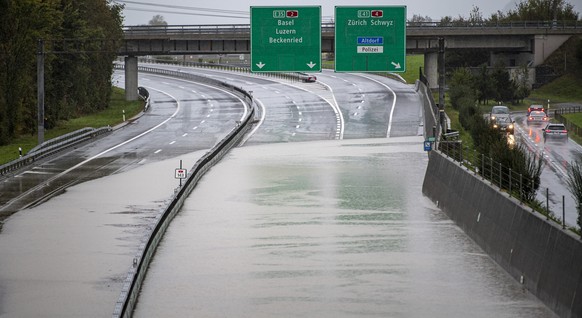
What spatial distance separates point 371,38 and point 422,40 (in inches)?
1636

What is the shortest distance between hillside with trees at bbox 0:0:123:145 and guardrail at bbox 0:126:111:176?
5395 millimetres

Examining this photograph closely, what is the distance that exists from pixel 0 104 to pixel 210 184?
927 inches

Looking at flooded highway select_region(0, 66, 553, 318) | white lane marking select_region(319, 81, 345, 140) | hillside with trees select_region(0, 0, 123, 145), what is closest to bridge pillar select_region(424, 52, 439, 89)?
white lane marking select_region(319, 81, 345, 140)

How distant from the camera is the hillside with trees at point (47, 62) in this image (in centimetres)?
8088

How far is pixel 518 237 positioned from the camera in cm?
3641

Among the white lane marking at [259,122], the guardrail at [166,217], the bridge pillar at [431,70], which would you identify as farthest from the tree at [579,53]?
the guardrail at [166,217]

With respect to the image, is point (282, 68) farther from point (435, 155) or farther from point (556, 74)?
point (556, 74)

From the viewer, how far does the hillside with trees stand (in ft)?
265

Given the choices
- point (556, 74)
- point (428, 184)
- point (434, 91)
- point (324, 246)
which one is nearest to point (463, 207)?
point (324, 246)

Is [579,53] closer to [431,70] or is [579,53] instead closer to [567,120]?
[431,70]

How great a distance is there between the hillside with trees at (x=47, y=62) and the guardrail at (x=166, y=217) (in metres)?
9.72

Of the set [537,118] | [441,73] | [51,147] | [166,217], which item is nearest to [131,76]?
[537,118]

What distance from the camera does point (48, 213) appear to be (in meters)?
50.7

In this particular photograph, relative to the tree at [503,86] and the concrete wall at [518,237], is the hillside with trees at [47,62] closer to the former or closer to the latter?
the concrete wall at [518,237]
